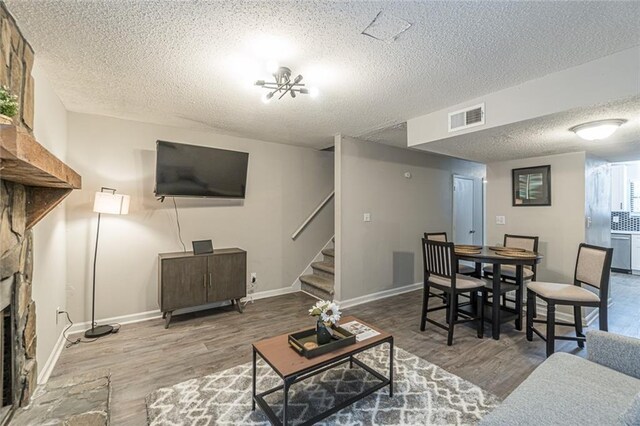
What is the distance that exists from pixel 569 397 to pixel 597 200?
365 centimetres

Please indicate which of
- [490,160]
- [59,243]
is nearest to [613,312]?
[490,160]

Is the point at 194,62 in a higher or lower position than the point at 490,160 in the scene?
higher

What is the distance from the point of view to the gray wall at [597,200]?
3587 mm

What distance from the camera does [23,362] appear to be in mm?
1798

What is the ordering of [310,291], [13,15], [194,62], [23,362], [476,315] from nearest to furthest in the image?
1. [13,15]
2. [23,362]
3. [194,62]
4. [476,315]
5. [310,291]

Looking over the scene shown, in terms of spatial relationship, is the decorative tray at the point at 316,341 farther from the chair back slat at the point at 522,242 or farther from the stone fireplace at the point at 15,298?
the chair back slat at the point at 522,242

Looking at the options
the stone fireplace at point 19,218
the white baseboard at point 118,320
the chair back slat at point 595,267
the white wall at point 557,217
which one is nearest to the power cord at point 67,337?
the white baseboard at point 118,320

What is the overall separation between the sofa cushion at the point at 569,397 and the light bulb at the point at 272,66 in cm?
235

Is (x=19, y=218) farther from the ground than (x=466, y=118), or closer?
closer

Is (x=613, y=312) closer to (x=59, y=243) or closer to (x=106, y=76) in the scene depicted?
(x=106, y=76)

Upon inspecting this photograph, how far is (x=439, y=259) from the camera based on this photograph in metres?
3.03

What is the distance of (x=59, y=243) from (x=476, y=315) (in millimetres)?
4376

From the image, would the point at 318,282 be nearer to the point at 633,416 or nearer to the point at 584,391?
the point at 584,391

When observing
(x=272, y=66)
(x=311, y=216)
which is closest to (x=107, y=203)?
(x=272, y=66)
